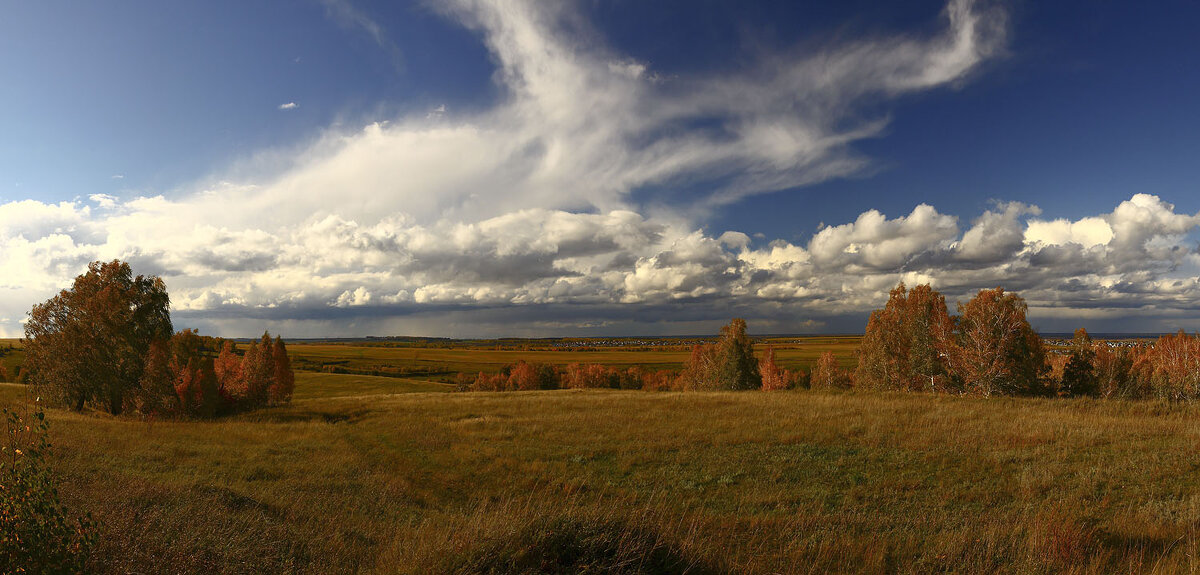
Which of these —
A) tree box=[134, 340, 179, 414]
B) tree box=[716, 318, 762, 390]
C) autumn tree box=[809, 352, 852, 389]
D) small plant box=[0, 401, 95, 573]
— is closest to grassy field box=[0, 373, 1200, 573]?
small plant box=[0, 401, 95, 573]

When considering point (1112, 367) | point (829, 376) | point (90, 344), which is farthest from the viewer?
point (829, 376)

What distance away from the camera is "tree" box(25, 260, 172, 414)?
2952 centimetres

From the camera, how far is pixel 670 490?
479 inches

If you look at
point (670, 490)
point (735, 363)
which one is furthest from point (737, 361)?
point (670, 490)

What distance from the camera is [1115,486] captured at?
1015 cm

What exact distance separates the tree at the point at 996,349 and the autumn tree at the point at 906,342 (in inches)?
127

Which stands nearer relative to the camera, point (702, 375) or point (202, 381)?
point (202, 381)

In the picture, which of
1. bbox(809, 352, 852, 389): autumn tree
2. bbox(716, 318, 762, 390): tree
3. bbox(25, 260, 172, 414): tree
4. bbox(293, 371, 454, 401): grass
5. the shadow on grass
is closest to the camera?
the shadow on grass

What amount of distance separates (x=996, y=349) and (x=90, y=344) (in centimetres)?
6152

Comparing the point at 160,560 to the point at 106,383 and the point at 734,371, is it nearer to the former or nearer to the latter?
the point at 106,383

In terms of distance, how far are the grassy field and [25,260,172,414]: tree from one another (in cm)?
1107

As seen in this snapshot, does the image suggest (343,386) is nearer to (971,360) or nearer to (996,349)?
(971,360)

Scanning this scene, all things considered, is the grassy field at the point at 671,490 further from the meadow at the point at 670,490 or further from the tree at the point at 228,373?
the tree at the point at 228,373

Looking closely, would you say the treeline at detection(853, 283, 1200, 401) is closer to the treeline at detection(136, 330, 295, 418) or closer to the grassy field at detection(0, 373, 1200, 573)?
the grassy field at detection(0, 373, 1200, 573)
